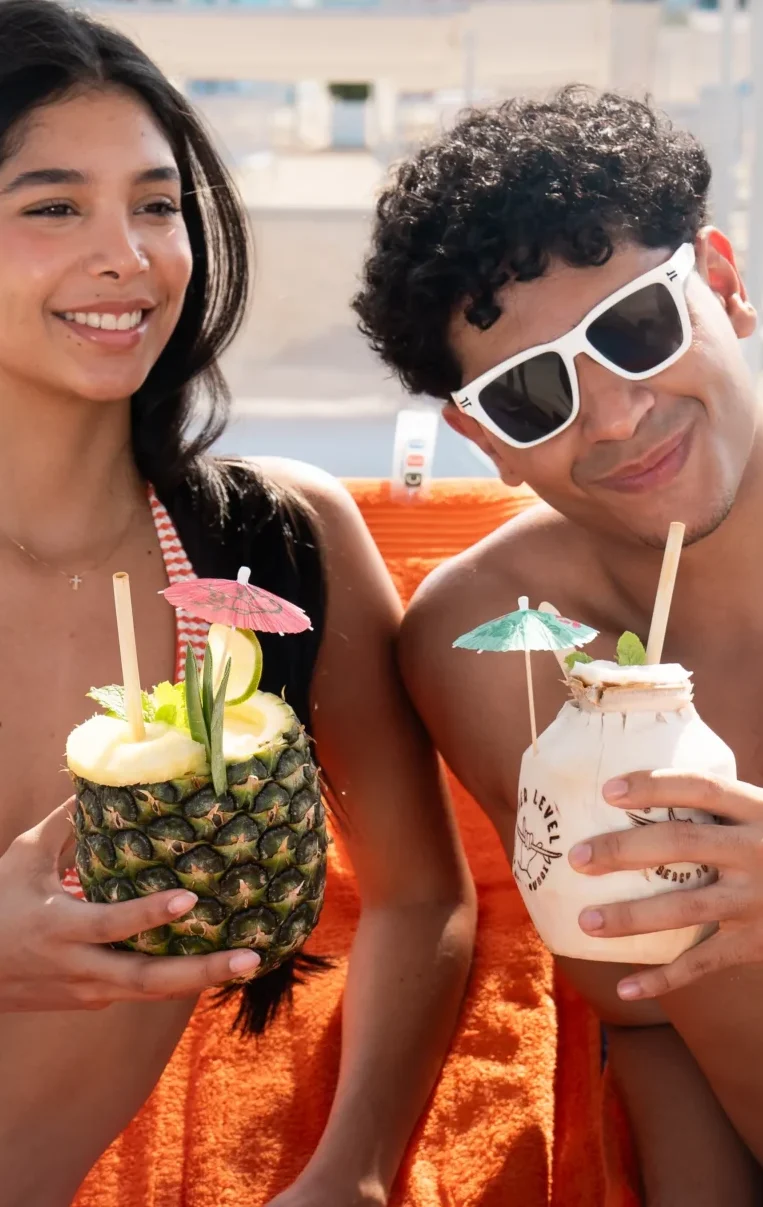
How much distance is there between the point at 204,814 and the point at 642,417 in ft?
2.80

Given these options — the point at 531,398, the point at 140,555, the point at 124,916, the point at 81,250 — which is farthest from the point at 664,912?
the point at 81,250

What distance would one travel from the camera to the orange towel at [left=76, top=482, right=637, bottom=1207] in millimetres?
1911

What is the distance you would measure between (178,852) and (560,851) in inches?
14.9

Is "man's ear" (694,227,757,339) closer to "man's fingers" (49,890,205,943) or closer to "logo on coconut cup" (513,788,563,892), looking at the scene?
"logo on coconut cup" (513,788,563,892)

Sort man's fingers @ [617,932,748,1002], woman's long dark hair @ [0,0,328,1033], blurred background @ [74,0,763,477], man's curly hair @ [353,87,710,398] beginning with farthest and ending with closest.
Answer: blurred background @ [74,0,763,477]
woman's long dark hair @ [0,0,328,1033]
man's curly hair @ [353,87,710,398]
man's fingers @ [617,932,748,1002]

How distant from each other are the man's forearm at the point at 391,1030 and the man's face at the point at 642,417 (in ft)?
2.40

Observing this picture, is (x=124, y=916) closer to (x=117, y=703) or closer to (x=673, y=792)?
(x=117, y=703)

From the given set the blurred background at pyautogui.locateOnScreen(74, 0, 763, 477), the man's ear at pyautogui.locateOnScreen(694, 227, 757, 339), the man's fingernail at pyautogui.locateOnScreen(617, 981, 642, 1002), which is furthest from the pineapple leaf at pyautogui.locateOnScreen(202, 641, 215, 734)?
the blurred background at pyautogui.locateOnScreen(74, 0, 763, 477)

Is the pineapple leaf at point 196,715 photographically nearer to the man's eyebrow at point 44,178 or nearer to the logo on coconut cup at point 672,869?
the logo on coconut cup at point 672,869

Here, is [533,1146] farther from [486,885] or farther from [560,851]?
[560,851]

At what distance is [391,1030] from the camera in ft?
6.47

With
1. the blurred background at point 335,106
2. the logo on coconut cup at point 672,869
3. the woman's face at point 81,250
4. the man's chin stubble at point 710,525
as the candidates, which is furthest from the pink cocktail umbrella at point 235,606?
the blurred background at point 335,106

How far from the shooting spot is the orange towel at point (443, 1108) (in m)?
1.91

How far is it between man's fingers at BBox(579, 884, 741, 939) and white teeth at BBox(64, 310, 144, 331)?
1.00m
